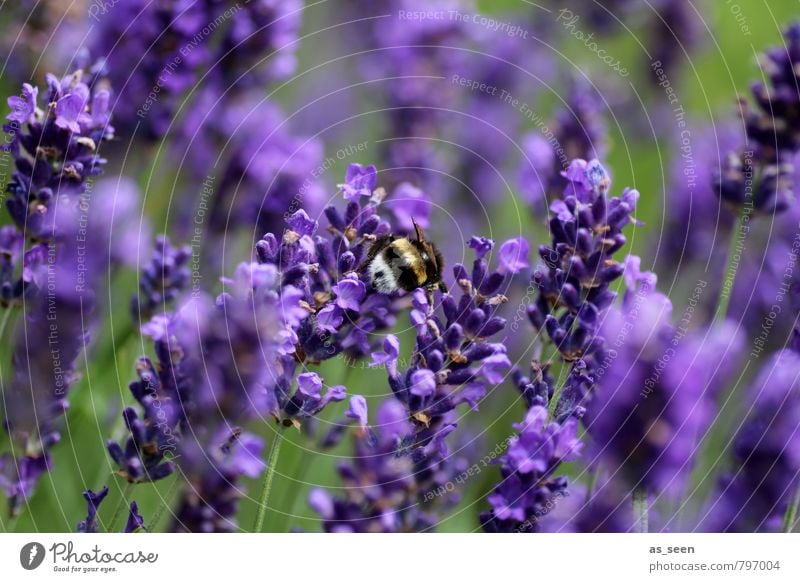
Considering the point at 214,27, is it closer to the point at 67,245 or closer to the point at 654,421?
the point at 67,245

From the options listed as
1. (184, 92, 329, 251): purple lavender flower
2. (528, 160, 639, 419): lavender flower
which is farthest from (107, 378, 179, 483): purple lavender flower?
(528, 160, 639, 419): lavender flower

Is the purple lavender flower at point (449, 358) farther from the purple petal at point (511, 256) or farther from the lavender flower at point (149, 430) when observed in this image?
the lavender flower at point (149, 430)

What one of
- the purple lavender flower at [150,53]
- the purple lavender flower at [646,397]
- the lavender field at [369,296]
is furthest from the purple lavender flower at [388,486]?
the purple lavender flower at [150,53]

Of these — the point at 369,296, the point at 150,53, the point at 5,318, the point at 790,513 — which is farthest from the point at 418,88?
the point at 790,513

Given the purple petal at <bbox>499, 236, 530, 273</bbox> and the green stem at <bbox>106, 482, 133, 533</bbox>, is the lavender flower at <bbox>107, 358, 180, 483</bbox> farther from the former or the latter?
the purple petal at <bbox>499, 236, 530, 273</bbox>

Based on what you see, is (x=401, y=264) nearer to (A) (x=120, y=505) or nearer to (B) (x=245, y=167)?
(B) (x=245, y=167)
